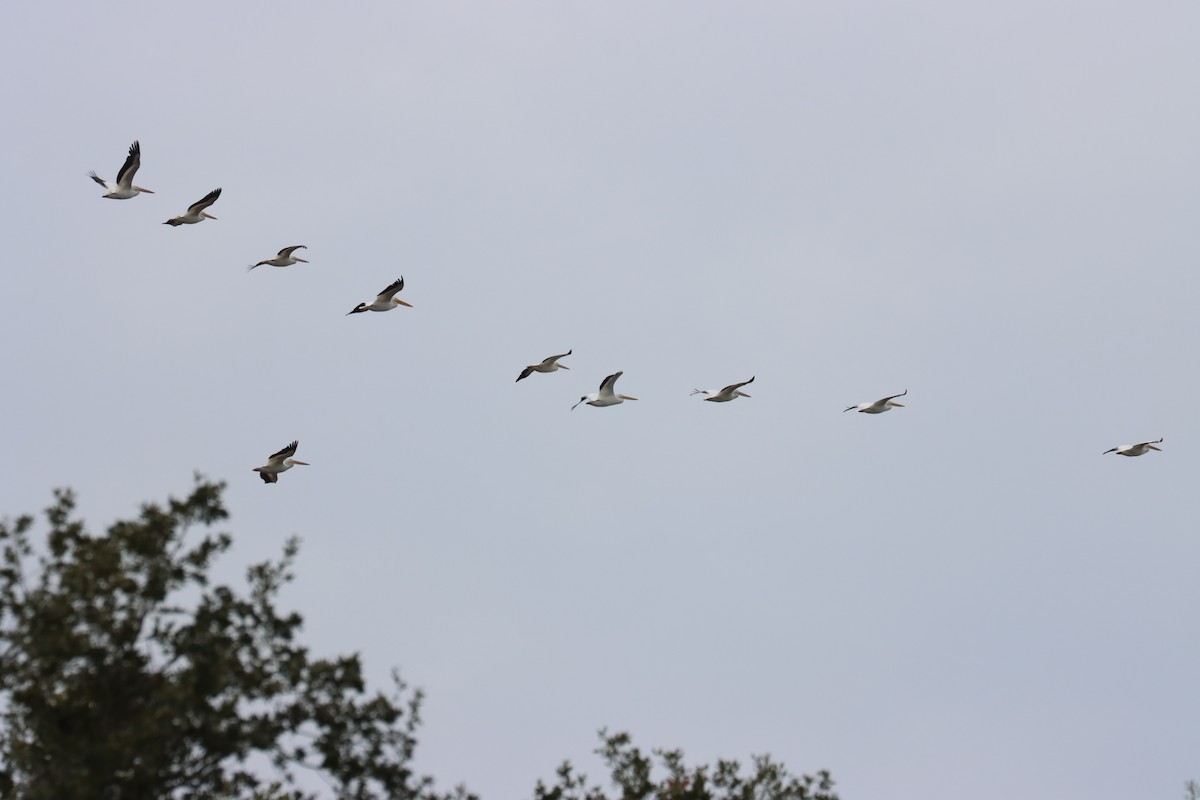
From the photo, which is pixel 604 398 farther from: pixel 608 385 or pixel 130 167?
pixel 130 167

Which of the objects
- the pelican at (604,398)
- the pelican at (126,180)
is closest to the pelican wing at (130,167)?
the pelican at (126,180)

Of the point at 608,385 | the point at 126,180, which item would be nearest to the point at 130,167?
the point at 126,180

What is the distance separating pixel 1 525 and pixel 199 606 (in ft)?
7.78

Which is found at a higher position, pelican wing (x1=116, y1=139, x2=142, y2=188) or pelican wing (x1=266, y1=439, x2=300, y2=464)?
pelican wing (x1=116, y1=139, x2=142, y2=188)

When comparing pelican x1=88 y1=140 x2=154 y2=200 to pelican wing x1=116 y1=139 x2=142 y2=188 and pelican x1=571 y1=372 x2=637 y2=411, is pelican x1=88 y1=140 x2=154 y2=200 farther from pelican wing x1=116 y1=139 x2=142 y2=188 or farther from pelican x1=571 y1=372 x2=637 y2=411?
pelican x1=571 y1=372 x2=637 y2=411

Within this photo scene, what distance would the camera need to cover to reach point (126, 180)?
3791cm

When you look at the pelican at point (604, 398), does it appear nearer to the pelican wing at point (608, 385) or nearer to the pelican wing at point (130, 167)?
the pelican wing at point (608, 385)

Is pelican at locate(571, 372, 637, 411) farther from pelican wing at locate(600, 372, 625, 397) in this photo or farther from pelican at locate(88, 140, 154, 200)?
pelican at locate(88, 140, 154, 200)

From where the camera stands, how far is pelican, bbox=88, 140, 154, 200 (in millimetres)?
37688

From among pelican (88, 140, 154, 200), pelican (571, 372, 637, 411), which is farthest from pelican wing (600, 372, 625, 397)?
pelican (88, 140, 154, 200)

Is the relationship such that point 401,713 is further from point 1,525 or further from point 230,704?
point 1,525

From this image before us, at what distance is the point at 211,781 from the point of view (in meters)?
19.1

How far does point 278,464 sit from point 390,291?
4503 mm

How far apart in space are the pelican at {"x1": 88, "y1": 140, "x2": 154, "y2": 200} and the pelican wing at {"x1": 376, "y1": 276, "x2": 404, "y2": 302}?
6.06 metres
